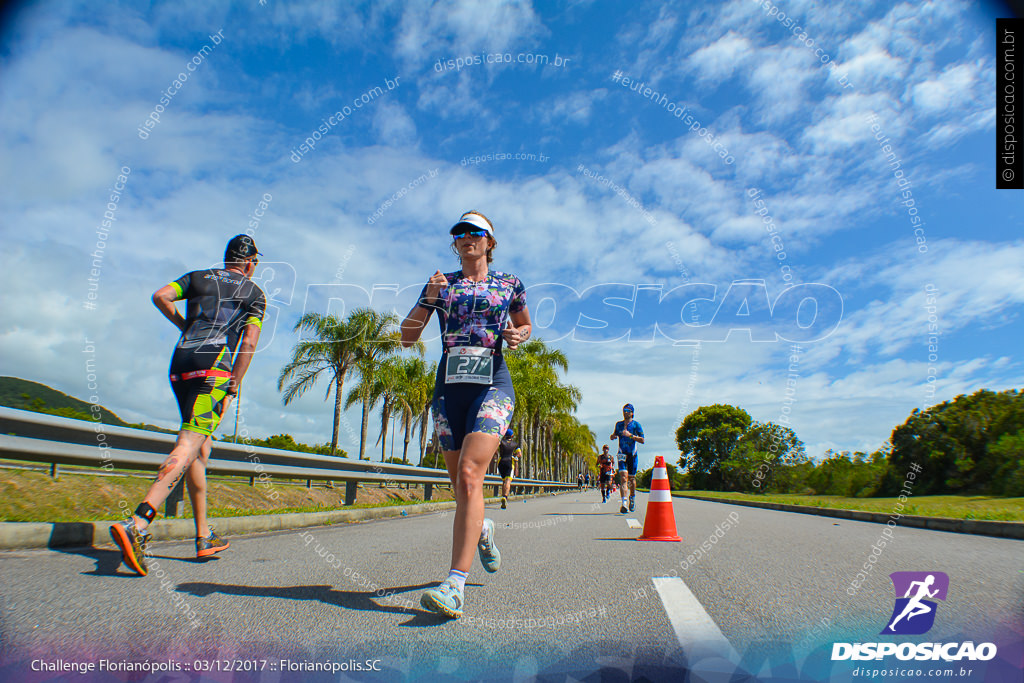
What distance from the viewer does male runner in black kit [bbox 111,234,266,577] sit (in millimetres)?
3900

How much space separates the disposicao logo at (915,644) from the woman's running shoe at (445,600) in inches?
60.9

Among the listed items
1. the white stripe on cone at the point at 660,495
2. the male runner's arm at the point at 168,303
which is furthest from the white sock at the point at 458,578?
the white stripe on cone at the point at 660,495

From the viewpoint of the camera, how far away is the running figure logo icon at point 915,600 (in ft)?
8.39

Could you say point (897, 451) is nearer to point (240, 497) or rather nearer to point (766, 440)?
point (766, 440)

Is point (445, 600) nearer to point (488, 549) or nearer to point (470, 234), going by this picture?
point (488, 549)

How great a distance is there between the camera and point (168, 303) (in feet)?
12.9

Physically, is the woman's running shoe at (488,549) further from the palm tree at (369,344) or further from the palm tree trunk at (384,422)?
the palm tree trunk at (384,422)

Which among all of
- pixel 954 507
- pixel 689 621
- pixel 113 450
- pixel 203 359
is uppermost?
pixel 203 359

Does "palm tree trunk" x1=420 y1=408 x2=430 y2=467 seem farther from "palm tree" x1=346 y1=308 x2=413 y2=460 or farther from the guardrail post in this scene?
the guardrail post

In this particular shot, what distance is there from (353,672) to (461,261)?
89.8 inches

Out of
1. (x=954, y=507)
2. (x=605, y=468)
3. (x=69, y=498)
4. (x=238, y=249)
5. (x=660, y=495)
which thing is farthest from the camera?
(x=605, y=468)

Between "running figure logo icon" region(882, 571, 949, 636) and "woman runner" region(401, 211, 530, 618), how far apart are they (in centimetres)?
196

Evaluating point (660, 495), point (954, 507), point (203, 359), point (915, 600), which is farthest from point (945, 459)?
point (203, 359)

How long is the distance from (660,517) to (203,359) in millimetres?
4819
